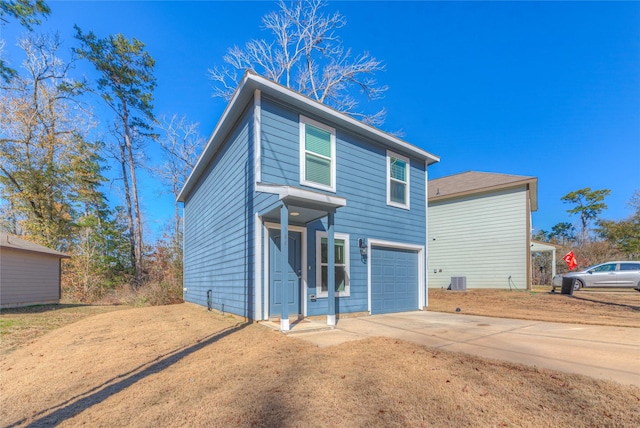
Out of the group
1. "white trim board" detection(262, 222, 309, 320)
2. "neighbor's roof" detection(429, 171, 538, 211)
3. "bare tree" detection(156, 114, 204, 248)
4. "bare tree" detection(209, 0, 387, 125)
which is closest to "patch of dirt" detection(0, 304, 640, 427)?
"white trim board" detection(262, 222, 309, 320)

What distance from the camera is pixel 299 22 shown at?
589 inches

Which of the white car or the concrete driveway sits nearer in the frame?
the concrete driveway

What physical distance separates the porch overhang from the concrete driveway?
232 cm

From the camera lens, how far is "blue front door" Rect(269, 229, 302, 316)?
634cm

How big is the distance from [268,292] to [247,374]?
9.45 feet

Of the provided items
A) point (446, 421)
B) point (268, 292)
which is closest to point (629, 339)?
point (446, 421)

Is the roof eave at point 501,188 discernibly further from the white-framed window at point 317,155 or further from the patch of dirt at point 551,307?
the white-framed window at point 317,155

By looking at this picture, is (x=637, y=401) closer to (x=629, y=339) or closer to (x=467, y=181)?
(x=629, y=339)

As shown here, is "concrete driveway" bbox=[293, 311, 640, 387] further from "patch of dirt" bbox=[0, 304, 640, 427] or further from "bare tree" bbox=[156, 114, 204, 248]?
"bare tree" bbox=[156, 114, 204, 248]

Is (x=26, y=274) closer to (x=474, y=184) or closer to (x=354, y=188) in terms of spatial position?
(x=354, y=188)

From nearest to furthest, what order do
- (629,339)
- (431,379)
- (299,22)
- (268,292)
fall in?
(431,379), (629,339), (268,292), (299,22)

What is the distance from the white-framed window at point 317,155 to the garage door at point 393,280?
246cm

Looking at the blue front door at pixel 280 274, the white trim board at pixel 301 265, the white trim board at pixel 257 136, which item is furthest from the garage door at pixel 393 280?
the white trim board at pixel 257 136

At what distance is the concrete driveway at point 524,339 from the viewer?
357 centimetres
